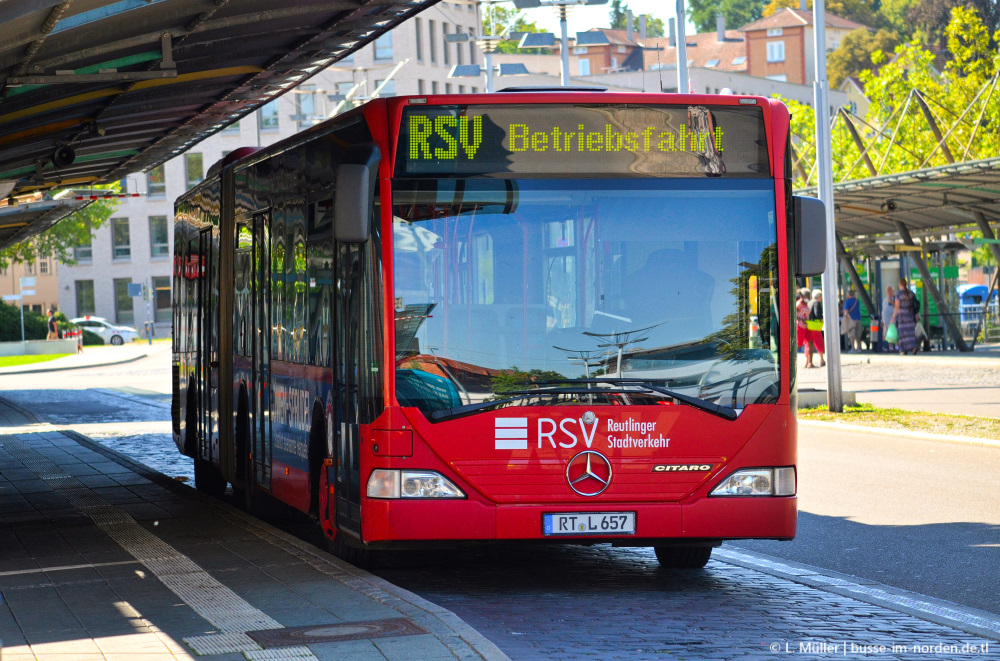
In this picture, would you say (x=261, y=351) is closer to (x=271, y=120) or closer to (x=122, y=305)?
(x=271, y=120)

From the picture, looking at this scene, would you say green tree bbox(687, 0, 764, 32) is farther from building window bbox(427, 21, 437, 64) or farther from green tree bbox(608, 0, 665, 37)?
building window bbox(427, 21, 437, 64)

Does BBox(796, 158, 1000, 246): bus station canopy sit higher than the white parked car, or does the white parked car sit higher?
BBox(796, 158, 1000, 246): bus station canopy

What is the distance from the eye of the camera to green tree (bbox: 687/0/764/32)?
470ft

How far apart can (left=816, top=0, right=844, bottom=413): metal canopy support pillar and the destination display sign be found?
12879mm

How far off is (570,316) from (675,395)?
2.39ft

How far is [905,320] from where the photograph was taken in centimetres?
3509

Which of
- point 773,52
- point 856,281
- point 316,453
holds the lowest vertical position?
point 316,453

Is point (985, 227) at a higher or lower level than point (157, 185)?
lower

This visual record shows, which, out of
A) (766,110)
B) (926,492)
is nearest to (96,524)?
(766,110)

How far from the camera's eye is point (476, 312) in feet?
26.6

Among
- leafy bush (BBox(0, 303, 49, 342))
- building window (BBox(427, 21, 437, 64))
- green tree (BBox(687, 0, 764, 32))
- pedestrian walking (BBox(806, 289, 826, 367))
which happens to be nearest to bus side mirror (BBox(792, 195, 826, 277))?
pedestrian walking (BBox(806, 289, 826, 367))

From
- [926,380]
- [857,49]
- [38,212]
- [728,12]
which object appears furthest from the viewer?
[728,12]

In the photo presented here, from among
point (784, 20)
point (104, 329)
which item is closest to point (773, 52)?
point (784, 20)

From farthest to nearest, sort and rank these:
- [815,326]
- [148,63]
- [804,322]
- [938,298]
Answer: [938,298] < [804,322] < [815,326] < [148,63]
